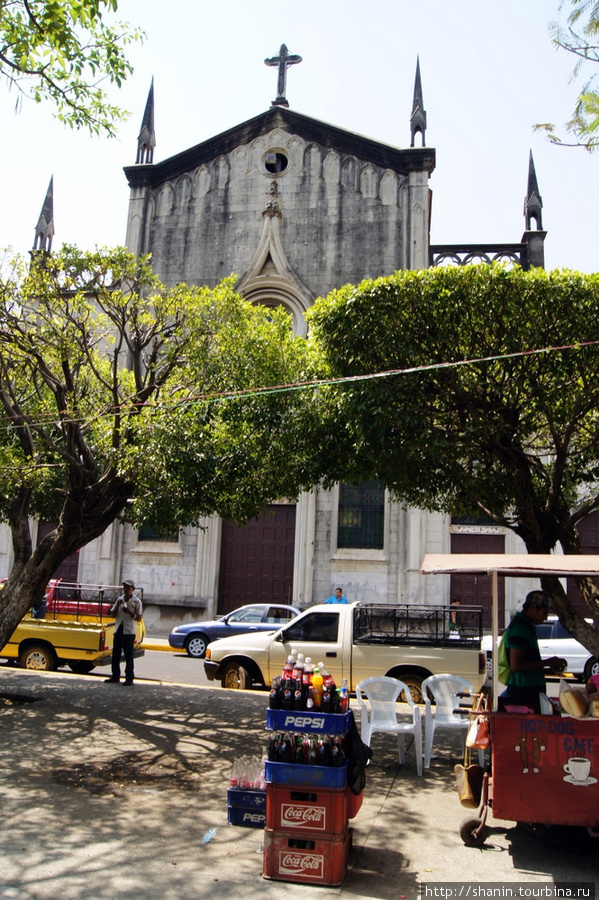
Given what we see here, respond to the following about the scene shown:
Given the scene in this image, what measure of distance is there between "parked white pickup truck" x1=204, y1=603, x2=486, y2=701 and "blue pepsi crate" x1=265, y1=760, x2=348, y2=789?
5.76m

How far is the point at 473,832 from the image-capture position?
5.74 meters

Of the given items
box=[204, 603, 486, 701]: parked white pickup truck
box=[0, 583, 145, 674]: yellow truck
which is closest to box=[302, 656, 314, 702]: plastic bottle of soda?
box=[204, 603, 486, 701]: parked white pickup truck

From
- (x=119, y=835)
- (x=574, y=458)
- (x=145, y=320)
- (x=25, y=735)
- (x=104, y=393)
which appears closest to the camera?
(x=119, y=835)

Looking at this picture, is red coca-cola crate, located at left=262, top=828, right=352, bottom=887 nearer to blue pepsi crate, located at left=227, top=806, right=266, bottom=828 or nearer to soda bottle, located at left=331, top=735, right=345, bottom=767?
soda bottle, located at left=331, top=735, right=345, bottom=767

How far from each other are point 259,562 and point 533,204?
1284 cm

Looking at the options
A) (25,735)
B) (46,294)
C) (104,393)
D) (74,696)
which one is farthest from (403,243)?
(25,735)

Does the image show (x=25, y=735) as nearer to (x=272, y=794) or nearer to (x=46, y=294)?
(x=272, y=794)

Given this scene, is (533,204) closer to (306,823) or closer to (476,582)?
(476,582)

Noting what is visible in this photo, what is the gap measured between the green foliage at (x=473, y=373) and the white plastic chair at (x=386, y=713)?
2897 mm

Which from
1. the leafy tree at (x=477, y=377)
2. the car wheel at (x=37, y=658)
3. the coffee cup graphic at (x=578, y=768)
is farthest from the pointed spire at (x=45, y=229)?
the coffee cup graphic at (x=578, y=768)

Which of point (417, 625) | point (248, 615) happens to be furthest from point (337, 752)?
point (248, 615)

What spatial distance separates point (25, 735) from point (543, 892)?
20.7ft

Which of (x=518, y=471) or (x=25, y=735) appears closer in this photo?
(x=25, y=735)

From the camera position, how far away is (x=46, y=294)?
1116 centimetres
